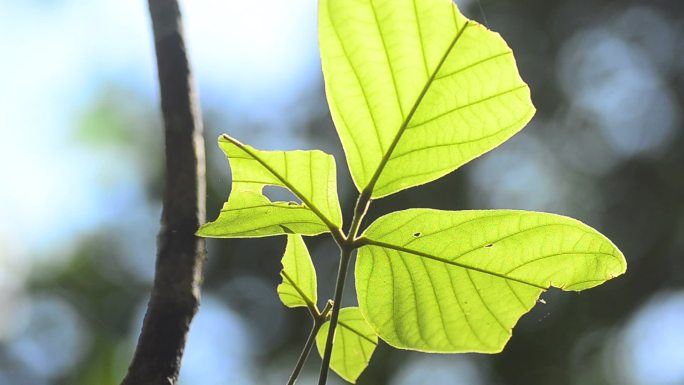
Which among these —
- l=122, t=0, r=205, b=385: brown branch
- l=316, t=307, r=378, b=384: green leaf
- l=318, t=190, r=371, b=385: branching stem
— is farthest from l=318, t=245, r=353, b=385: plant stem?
l=316, t=307, r=378, b=384: green leaf

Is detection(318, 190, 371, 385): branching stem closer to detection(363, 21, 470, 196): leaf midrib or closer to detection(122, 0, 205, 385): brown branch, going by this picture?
detection(363, 21, 470, 196): leaf midrib

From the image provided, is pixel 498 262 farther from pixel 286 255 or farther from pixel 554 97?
pixel 554 97

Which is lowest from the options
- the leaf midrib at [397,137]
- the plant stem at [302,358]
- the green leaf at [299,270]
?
the plant stem at [302,358]

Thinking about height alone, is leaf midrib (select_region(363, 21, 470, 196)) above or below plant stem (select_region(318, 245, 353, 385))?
above

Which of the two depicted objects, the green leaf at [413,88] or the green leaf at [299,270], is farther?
the green leaf at [299,270]

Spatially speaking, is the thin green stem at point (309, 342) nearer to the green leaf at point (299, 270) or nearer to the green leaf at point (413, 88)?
the green leaf at point (299, 270)

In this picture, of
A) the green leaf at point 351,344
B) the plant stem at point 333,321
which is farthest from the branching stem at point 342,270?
the green leaf at point 351,344

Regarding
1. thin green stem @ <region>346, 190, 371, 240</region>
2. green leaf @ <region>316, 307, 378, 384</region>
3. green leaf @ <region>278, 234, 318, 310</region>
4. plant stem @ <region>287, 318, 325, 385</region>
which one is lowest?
green leaf @ <region>316, 307, 378, 384</region>
